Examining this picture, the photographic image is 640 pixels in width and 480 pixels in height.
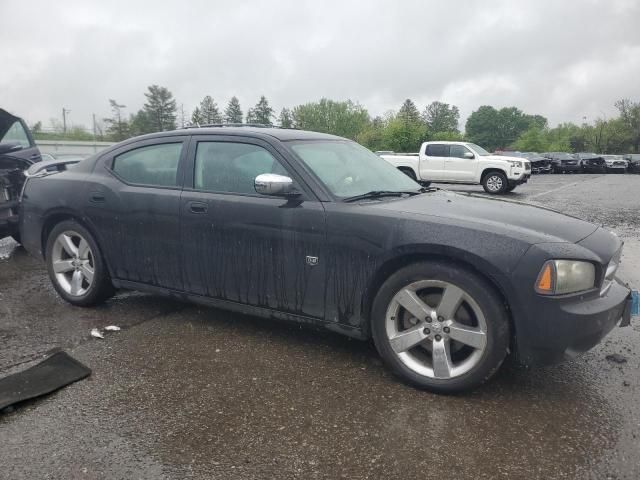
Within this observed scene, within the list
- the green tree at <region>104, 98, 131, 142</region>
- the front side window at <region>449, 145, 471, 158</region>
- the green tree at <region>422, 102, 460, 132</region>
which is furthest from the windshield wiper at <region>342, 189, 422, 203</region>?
the green tree at <region>422, 102, 460, 132</region>

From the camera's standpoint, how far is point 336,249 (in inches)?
127

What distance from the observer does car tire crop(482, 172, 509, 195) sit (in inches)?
683

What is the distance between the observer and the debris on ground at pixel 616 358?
347 centimetres

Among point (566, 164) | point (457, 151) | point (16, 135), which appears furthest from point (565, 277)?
A: point (566, 164)

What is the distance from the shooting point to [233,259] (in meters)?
3.62

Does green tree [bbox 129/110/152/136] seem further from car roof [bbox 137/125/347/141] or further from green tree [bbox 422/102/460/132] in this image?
car roof [bbox 137/125/347/141]

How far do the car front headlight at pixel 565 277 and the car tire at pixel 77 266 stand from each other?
3.41 meters

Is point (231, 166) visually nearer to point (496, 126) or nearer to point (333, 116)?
point (333, 116)

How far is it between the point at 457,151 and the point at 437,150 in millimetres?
713

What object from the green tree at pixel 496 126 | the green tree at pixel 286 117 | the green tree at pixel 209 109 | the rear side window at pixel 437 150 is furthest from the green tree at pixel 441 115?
the rear side window at pixel 437 150

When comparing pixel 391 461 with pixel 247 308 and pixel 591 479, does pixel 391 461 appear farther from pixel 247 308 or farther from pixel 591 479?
pixel 247 308

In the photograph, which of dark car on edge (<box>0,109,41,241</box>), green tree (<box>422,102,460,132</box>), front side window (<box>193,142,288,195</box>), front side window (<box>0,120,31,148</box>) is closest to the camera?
front side window (<box>193,142,288,195</box>)

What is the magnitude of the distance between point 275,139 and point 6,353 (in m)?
2.40

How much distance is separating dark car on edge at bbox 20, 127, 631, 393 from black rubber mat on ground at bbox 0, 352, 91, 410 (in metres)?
0.91
